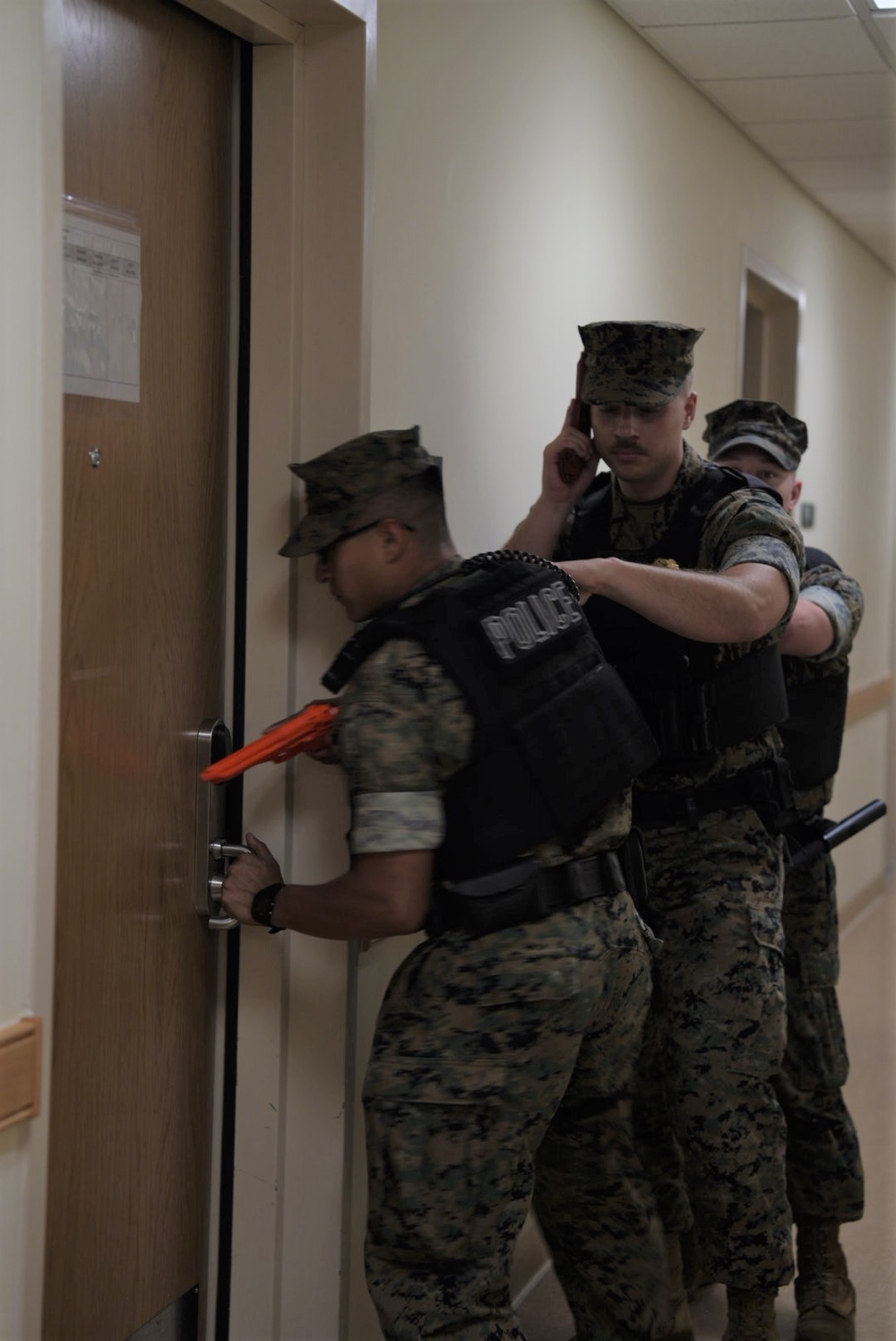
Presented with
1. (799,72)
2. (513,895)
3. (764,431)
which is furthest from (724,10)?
(513,895)

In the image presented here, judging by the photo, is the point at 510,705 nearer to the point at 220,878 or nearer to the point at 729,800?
the point at 220,878

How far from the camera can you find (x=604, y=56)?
328cm

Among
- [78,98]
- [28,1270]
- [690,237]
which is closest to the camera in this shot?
[28,1270]

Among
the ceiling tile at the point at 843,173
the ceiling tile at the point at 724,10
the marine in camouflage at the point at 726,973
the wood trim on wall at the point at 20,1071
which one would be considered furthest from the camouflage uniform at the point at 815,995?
the ceiling tile at the point at 843,173

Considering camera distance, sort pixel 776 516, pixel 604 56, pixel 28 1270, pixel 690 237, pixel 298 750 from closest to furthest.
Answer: pixel 28 1270 < pixel 298 750 < pixel 776 516 < pixel 604 56 < pixel 690 237

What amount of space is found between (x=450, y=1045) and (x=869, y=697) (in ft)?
16.6

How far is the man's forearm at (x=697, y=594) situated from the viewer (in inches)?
83.1

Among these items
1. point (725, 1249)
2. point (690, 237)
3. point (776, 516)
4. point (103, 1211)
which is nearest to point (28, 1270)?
point (103, 1211)

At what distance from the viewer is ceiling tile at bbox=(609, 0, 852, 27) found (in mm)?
3250

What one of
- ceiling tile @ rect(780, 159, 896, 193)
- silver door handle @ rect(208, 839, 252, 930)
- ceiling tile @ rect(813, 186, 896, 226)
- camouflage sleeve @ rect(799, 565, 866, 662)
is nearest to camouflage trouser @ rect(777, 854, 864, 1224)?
camouflage sleeve @ rect(799, 565, 866, 662)

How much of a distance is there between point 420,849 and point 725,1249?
109 cm

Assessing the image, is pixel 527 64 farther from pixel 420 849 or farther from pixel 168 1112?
pixel 168 1112

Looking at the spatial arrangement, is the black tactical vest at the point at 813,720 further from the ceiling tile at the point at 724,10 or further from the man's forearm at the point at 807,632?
the ceiling tile at the point at 724,10

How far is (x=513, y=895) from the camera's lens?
→ 1.86m
